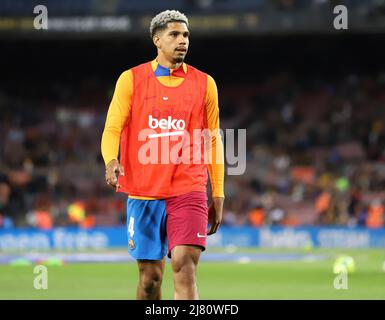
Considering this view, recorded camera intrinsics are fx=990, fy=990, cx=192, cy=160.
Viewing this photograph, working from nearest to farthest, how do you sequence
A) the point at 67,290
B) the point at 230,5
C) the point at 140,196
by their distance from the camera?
the point at 140,196 → the point at 67,290 → the point at 230,5

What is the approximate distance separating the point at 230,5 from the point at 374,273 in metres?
16.7

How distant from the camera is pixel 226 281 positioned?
1673 centimetres

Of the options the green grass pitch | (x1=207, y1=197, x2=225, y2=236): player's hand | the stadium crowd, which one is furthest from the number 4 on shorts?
the stadium crowd

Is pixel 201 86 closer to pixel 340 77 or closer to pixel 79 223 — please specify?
pixel 79 223

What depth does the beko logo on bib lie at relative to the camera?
8508 millimetres

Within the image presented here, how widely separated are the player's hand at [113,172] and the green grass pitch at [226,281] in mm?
5181

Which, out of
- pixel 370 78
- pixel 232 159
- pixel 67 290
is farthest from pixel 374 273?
pixel 370 78

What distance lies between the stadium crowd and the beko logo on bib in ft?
71.2

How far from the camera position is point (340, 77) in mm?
37906

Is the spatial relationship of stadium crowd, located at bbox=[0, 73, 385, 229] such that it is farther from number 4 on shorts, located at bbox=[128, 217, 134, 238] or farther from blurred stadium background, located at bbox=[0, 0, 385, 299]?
number 4 on shorts, located at bbox=[128, 217, 134, 238]

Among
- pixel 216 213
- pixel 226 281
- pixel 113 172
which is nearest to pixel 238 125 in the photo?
pixel 226 281

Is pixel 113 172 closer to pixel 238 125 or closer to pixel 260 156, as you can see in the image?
pixel 260 156

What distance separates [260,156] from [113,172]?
2671cm

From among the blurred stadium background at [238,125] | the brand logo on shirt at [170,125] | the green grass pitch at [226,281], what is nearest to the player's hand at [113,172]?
the brand logo on shirt at [170,125]
